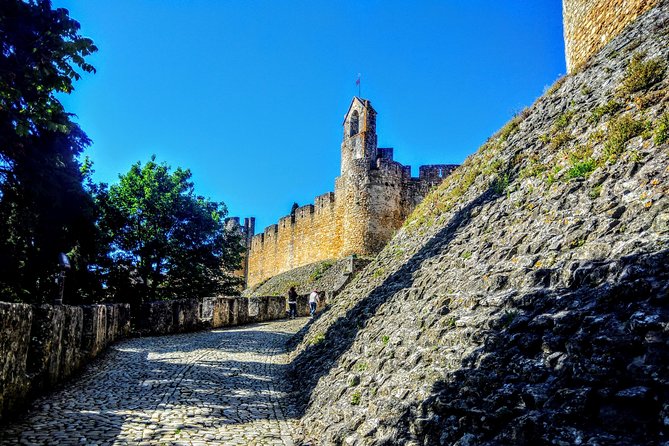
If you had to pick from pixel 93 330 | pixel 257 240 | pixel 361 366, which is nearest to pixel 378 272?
pixel 361 366

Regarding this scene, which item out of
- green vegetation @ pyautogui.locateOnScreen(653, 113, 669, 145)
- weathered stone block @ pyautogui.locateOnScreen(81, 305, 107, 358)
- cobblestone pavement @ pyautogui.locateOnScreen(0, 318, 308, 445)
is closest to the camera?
green vegetation @ pyautogui.locateOnScreen(653, 113, 669, 145)

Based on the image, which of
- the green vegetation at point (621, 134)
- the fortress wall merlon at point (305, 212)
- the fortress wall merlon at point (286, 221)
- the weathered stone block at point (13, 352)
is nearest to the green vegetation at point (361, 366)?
the green vegetation at point (621, 134)

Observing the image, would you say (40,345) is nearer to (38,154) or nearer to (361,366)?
(361,366)

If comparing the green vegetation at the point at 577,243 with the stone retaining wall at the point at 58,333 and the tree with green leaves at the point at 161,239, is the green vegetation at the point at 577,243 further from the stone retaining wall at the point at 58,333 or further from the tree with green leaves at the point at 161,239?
the tree with green leaves at the point at 161,239

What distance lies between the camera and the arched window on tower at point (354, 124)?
92.2 feet

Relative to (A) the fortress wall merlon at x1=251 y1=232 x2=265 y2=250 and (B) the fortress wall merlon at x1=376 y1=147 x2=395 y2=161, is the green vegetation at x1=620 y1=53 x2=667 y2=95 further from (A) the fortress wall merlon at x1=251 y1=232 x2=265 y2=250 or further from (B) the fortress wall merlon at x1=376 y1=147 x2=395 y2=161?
(A) the fortress wall merlon at x1=251 y1=232 x2=265 y2=250

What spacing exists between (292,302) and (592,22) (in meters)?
16.2

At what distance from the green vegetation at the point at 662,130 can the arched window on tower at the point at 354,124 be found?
78.1ft

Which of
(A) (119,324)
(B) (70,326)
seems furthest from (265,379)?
(A) (119,324)

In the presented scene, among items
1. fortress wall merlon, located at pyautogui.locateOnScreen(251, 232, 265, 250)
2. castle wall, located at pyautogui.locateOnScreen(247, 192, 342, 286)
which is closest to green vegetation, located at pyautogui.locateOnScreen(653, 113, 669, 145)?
castle wall, located at pyautogui.locateOnScreen(247, 192, 342, 286)

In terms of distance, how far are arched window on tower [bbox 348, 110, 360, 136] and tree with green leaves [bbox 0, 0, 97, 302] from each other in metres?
16.8

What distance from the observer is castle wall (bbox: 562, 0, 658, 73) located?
8.04 metres

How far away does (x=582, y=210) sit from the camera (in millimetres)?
4754

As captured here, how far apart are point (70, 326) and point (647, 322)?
30.4ft
